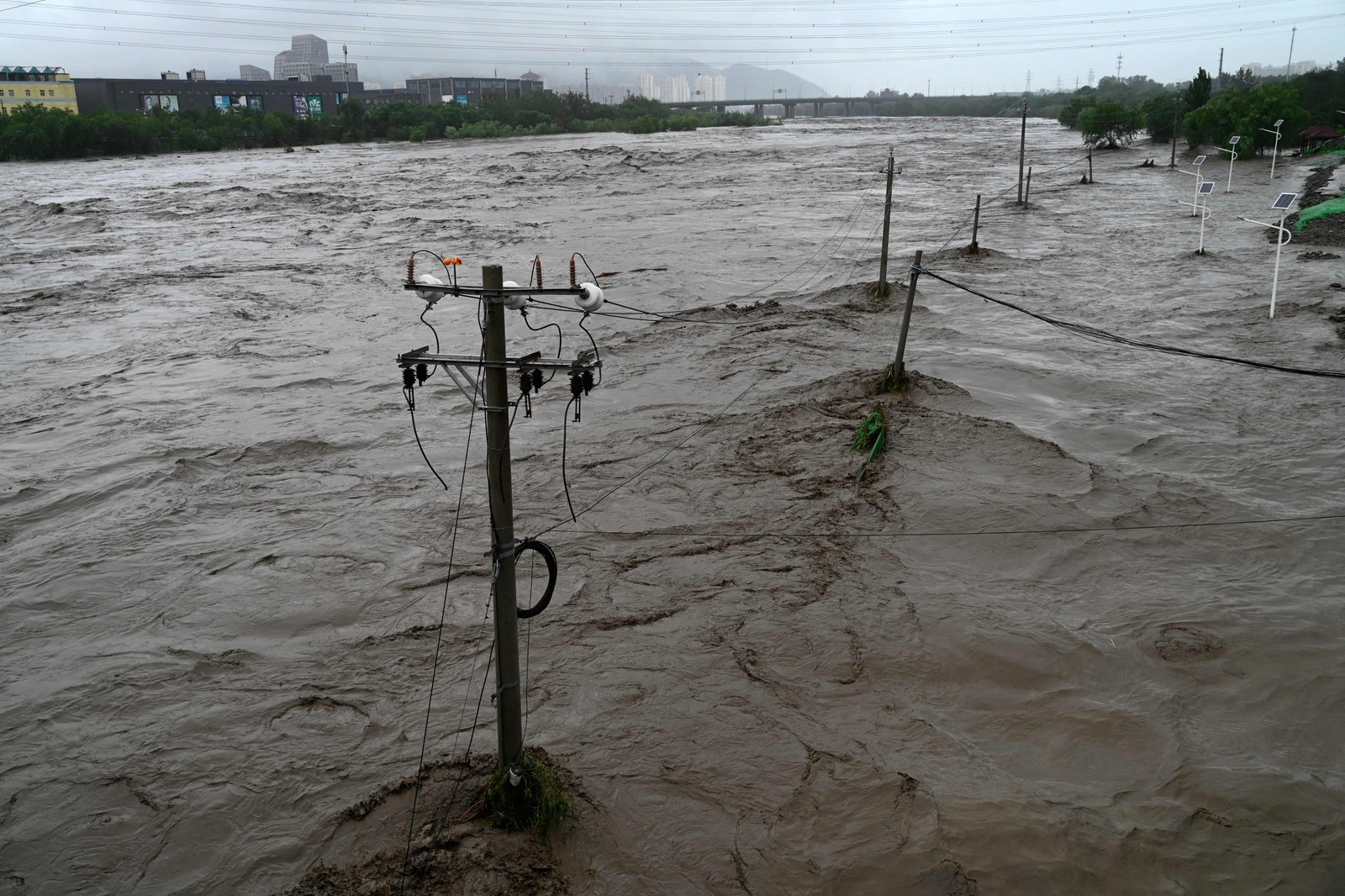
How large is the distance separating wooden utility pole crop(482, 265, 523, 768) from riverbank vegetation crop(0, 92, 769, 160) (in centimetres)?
8039

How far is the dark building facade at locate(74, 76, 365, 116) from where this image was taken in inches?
3797

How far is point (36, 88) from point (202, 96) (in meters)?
15.0

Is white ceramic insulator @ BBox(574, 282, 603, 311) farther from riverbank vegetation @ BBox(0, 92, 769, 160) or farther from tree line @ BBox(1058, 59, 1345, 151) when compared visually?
riverbank vegetation @ BBox(0, 92, 769, 160)

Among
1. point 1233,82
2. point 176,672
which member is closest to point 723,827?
point 176,672

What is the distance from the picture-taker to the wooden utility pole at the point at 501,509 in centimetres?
644

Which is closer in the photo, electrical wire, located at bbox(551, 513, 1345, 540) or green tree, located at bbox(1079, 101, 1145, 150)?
electrical wire, located at bbox(551, 513, 1345, 540)

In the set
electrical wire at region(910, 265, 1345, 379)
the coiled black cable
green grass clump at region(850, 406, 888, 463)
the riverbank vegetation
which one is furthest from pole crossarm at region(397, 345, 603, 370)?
the riverbank vegetation

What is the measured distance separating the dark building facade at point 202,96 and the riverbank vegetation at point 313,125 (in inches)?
372

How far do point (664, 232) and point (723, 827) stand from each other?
3282 centimetres

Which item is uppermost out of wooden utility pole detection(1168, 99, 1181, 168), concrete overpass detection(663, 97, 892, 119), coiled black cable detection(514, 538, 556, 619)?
concrete overpass detection(663, 97, 892, 119)

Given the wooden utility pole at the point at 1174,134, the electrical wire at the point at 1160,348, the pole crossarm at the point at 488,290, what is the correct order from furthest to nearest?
the wooden utility pole at the point at 1174,134
the electrical wire at the point at 1160,348
the pole crossarm at the point at 488,290

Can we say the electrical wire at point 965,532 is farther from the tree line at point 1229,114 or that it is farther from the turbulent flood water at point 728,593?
the tree line at point 1229,114

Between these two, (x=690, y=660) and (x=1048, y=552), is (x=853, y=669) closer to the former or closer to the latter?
(x=690, y=660)

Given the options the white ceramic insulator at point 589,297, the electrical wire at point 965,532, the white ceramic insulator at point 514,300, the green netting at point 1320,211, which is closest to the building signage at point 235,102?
the green netting at point 1320,211
